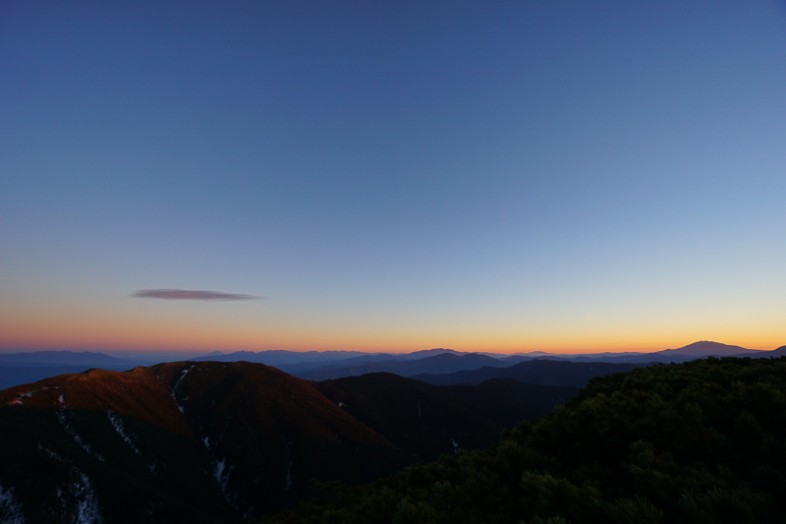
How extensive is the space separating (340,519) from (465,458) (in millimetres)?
6572

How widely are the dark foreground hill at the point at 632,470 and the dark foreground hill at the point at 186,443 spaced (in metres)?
57.6

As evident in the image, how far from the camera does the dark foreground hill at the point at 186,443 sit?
283ft

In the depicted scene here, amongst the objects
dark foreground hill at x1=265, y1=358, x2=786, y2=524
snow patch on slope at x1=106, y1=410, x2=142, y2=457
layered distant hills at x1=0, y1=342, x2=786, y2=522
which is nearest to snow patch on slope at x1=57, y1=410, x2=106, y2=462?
layered distant hills at x1=0, y1=342, x2=786, y2=522

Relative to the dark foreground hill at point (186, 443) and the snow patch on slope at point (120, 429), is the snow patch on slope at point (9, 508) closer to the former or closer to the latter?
the dark foreground hill at point (186, 443)

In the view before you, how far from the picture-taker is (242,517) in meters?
114

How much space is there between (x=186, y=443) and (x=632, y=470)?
171 meters

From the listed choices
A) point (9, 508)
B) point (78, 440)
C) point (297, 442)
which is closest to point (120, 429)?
point (78, 440)

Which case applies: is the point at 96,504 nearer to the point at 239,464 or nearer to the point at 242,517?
the point at 242,517

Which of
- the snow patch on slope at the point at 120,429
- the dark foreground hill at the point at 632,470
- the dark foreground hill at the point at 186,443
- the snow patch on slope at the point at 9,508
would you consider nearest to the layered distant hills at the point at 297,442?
the dark foreground hill at the point at 632,470

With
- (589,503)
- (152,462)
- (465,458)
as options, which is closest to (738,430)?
(589,503)

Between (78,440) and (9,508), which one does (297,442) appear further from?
(9,508)

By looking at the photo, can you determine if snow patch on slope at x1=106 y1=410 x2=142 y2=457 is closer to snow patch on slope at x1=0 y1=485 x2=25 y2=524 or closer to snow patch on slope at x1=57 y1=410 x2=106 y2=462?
snow patch on slope at x1=57 y1=410 x2=106 y2=462

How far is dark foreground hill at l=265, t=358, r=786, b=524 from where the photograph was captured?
7.03m

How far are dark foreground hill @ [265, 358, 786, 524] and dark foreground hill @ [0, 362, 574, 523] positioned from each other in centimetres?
5763
